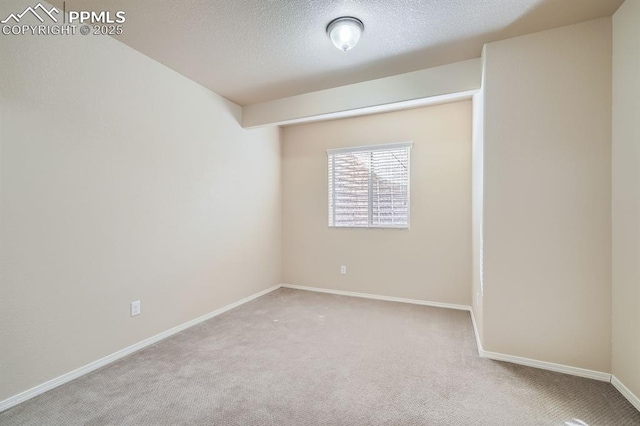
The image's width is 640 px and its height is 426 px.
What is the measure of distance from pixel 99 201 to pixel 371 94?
2709 mm

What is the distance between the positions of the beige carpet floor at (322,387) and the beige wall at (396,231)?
1.00 metres

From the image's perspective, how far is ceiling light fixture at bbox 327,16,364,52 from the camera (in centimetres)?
215

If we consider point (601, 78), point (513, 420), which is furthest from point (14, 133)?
point (601, 78)

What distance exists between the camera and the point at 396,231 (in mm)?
4055

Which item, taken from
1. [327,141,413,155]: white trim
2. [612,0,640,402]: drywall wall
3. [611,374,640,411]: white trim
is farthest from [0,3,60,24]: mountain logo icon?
[611,374,640,411]: white trim

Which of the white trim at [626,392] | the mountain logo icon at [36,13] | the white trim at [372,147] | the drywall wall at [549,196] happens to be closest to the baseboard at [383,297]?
the drywall wall at [549,196]

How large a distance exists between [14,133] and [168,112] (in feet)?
4.09

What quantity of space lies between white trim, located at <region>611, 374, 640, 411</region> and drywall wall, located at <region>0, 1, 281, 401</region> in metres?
3.57

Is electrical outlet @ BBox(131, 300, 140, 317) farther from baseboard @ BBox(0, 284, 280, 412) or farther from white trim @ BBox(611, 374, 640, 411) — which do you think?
white trim @ BBox(611, 374, 640, 411)

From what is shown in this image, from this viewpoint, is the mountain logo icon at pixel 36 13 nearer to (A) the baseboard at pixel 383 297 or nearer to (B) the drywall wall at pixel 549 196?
(B) the drywall wall at pixel 549 196

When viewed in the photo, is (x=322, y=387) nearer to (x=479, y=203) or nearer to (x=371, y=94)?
(x=479, y=203)

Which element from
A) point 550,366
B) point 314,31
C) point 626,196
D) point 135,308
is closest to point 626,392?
point 550,366

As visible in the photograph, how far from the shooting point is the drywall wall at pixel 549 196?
2.14 metres

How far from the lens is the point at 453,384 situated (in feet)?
6.86
